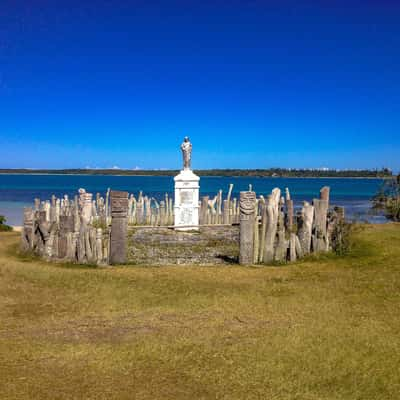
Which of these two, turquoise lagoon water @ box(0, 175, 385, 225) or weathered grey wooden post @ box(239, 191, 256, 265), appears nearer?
weathered grey wooden post @ box(239, 191, 256, 265)

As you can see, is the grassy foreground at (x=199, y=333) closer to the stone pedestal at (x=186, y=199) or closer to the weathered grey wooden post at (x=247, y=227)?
the weathered grey wooden post at (x=247, y=227)

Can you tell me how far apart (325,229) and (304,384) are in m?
7.31

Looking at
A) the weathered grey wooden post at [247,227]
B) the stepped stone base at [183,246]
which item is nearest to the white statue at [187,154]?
the stepped stone base at [183,246]

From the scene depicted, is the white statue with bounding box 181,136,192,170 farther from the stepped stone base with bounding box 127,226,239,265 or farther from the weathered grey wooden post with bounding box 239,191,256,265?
the weathered grey wooden post with bounding box 239,191,256,265

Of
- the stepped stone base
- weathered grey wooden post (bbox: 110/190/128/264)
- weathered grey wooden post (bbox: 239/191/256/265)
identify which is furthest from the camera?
the stepped stone base

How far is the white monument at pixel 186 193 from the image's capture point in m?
17.0

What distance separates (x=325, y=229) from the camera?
11656 millimetres

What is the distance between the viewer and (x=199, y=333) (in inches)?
243

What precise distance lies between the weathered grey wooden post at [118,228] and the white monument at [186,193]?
602 cm

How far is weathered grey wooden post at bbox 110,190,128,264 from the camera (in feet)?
35.5

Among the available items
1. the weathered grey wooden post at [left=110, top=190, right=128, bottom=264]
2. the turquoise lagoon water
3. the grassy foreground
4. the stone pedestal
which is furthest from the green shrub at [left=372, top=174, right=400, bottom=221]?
the weathered grey wooden post at [left=110, top=190, right=128, bottom=264]

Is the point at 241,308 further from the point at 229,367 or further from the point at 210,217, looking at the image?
the point at 210,217

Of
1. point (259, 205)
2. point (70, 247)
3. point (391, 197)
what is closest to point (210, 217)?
point (259, 205)

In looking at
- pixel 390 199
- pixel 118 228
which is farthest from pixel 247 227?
pixel 390 199
